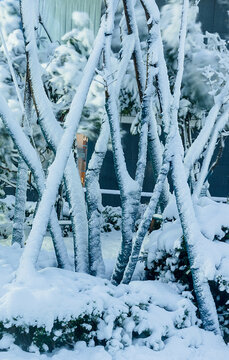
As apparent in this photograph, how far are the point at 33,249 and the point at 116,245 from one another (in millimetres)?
5662

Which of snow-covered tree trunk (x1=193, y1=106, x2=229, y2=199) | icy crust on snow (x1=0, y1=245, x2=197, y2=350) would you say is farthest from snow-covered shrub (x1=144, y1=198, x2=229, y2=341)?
snow-covered tree trunk (x1=193, y1=106, x2=229, y2=199)

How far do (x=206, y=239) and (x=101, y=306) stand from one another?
1.51m

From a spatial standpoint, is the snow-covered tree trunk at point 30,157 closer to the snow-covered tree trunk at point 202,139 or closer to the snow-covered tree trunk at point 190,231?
the snow-covered tree trunk at point 190,231

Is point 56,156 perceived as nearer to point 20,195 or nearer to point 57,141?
point 57,141

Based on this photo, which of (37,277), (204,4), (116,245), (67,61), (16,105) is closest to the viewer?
(37,277)

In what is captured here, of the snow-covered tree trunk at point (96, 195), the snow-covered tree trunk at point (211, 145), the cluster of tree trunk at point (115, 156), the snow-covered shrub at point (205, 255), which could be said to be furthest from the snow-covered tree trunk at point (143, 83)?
the snow-covered shrub at point (205, 255)

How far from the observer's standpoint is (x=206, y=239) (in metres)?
4.48

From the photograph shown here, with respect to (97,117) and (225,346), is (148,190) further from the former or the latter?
(225,346)

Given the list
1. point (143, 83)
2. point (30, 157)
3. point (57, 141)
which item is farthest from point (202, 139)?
point (30, 157)

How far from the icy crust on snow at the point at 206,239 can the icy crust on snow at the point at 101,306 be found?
0.47 meters

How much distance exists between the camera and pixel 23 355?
3283mm

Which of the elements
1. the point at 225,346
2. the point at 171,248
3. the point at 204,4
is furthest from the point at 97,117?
the point at 204,4

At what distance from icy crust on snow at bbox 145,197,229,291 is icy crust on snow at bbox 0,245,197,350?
475 millimetres

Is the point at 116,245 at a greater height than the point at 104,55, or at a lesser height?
lesser
